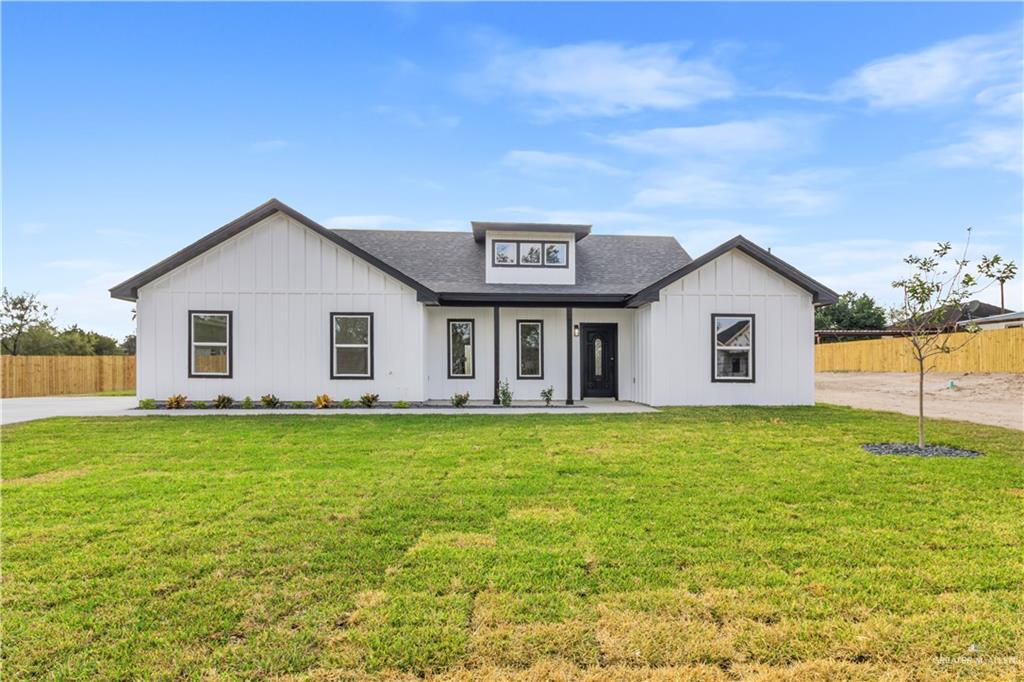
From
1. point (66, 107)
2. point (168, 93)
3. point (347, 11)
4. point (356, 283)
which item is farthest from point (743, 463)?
point (66, 107)

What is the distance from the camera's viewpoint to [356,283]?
1360 cm

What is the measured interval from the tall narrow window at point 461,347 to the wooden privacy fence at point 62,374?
57.5 feet

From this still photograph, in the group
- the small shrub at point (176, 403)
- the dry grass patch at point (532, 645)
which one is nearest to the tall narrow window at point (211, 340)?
the small shrub at point (176, 403)

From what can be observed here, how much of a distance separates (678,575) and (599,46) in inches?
539

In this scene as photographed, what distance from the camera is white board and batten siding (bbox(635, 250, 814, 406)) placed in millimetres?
13711

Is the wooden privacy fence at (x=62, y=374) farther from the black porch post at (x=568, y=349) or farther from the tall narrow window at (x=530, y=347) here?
the black porch post at (x=568, y=349)

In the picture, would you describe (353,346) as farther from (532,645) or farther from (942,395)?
(942,395)

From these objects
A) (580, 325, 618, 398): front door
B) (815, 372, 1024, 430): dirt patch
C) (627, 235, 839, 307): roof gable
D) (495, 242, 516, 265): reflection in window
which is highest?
(495, 242, 516, 265): reflection in window

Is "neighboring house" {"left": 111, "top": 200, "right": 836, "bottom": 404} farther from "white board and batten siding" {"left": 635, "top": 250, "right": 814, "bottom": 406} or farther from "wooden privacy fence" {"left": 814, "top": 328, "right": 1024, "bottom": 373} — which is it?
"wooden privacy fence" {"left": 814, "top": 328, "right": 1024, "bottom": 373}

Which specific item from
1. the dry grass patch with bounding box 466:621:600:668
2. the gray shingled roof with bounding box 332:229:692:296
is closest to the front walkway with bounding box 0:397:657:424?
the gray shingled roof with bounding box 332:229:692:296

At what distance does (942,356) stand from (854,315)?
2385cm

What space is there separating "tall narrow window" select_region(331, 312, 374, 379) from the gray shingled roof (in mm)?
2162

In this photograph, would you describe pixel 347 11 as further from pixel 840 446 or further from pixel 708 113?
pixel 840 446

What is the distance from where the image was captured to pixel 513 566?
348cm
